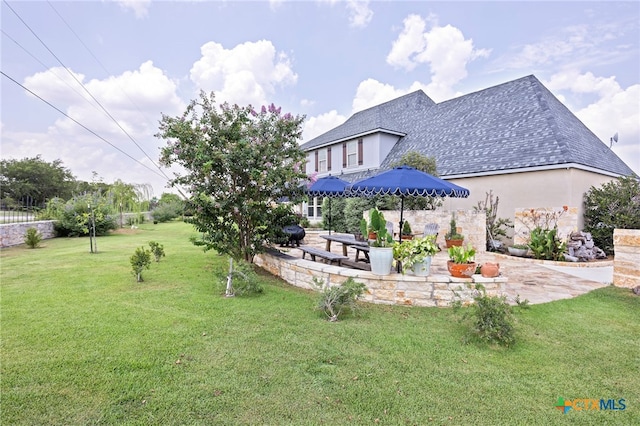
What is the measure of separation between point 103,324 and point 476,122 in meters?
16.4

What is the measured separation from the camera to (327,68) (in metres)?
15.7

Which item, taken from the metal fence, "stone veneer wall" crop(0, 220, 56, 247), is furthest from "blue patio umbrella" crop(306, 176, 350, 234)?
the metal fence

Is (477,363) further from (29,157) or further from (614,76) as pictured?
(29,157)

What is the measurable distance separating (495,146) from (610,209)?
14.6 feet

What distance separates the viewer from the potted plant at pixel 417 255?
512cm

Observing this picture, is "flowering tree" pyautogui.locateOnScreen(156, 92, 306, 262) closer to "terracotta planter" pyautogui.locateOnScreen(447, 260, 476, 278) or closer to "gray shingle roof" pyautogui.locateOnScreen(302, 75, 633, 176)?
"terracotta planter" pyautogui.locateOnScreen(447, 260, 476, 278)

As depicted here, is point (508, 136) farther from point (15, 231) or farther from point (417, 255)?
point (15, 231)

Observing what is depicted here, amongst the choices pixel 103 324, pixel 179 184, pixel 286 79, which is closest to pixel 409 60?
pixel 286 79

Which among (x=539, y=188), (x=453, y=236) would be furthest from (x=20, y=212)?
(x=539, y=188)

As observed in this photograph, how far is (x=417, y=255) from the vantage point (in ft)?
16.9

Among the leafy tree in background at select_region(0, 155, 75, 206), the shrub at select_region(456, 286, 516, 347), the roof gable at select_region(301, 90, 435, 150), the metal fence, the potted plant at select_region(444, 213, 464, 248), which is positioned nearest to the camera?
the shrub at select_region(456, 286, 516, 347)

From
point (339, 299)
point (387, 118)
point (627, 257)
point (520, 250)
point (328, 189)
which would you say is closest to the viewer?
point (339, 299)

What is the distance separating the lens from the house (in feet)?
36.2

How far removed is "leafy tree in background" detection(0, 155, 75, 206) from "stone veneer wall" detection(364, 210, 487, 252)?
3933 centimetres
